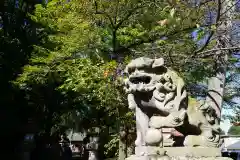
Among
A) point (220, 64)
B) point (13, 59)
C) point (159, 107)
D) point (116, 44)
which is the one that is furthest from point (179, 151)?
point (13, 59)

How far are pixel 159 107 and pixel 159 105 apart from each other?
3 cm

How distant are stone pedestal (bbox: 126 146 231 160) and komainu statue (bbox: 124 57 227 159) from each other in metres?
0.06

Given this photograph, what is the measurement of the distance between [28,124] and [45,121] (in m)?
1.12

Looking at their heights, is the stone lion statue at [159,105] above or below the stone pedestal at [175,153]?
above

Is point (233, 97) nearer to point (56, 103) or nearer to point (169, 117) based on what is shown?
point (169, 117)

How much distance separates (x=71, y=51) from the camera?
1169 centimetres

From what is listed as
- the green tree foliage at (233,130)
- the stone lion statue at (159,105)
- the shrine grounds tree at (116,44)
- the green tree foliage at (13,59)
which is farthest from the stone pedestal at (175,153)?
the green tree foliage at (233,130)

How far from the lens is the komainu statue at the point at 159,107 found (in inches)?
247

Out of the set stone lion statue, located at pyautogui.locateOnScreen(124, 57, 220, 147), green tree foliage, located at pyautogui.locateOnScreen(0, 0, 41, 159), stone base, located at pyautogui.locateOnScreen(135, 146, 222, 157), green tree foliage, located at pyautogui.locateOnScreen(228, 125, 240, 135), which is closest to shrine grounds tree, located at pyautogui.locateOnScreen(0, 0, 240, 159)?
stone lion statue, located at pyautogui.locateOnScreen(124, 57, 220, 147)

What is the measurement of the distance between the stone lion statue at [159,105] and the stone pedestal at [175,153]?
0.11 m

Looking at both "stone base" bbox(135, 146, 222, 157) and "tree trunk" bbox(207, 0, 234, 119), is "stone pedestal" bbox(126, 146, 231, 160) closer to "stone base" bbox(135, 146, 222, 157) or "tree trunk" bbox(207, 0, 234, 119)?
"stone base" bbox(135, 146, 222, 157)

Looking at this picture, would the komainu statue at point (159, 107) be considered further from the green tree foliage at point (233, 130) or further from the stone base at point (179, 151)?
the green tree foliage at point (233, 130)

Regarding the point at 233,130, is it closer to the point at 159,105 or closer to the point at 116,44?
the point at 116,44

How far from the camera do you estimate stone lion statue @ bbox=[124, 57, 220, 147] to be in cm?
628
